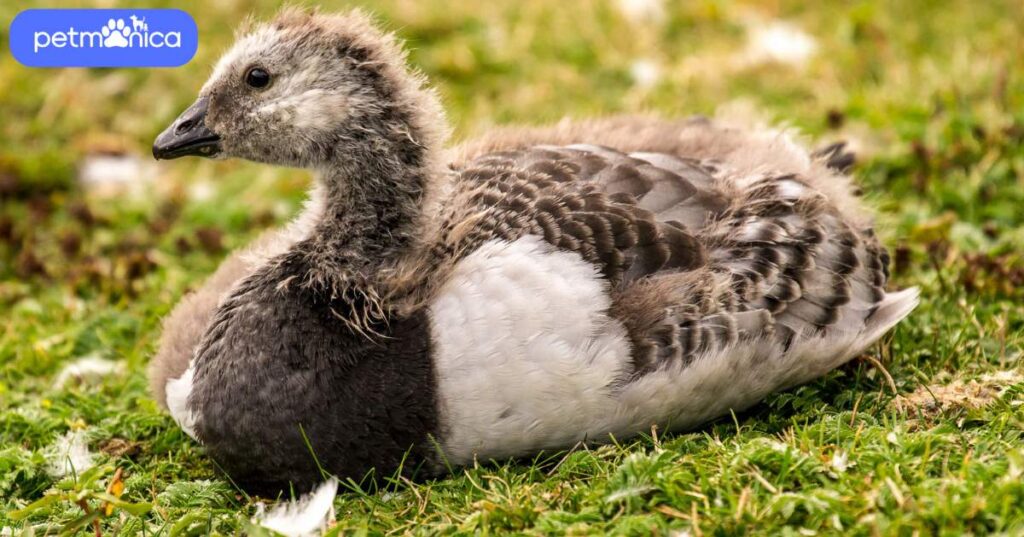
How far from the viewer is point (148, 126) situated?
9.04 metres

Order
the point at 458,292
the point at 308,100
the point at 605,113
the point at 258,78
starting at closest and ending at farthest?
1. the point at 458,292
2. the point at 308,100
3. the point at 258,78
4. the point at 605,113

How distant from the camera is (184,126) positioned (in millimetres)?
5020

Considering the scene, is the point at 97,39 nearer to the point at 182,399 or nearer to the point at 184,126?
the point at 184,126

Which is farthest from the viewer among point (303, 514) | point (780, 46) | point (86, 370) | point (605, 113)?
point (780, 46)

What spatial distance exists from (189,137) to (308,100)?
0.56 m

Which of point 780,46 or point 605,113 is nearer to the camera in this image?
point 605,113

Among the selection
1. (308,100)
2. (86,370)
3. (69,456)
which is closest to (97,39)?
(86,370)

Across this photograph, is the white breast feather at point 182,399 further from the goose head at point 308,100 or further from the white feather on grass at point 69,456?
the goose head at point 308,100

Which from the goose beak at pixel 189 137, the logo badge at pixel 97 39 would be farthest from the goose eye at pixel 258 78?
the logo badge at pixel 97 39

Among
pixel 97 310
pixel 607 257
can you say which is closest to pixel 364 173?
pixel 607 257

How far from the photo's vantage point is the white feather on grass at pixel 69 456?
491 cm

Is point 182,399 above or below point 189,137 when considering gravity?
below

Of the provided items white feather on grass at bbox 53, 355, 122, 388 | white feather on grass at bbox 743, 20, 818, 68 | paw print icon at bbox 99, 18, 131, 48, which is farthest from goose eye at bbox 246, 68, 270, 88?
white feather on grass at bbox 743, 20, 818, 68

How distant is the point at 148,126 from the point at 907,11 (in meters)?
6.00
